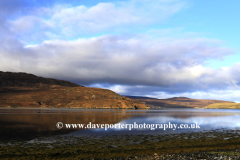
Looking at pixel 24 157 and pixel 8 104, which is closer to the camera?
pixel 24 157

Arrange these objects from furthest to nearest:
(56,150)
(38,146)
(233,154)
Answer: (38,146) < (56,150) < (233,154)

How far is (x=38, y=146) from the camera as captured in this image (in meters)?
22.5

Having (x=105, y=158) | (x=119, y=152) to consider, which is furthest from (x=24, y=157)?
(x=119, y=152)

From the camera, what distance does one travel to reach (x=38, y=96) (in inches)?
7638

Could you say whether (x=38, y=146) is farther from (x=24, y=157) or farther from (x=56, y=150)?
(x=24, y=157)

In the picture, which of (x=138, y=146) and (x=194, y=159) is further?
(x=138, y=146)

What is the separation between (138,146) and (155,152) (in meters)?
3.10

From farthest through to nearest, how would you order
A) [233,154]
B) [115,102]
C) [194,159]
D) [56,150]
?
[115,102] < [56,150] < [233,154] < [194,159]

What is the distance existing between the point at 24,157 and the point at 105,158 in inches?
296

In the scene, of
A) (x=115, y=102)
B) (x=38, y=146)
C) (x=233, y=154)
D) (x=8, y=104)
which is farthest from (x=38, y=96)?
(x=233, y=154)

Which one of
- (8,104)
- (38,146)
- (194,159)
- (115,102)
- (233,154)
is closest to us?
(194,159)

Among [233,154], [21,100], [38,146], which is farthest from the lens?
[21,100]

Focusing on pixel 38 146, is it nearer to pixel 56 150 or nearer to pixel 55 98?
pixel 56 150

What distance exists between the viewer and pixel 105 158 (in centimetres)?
1822
